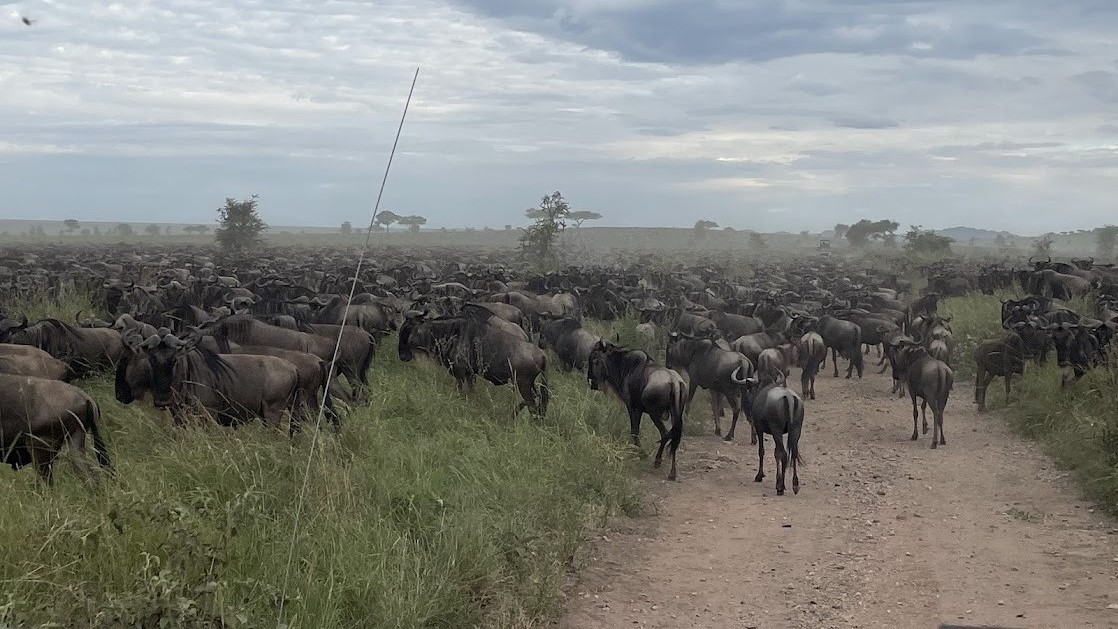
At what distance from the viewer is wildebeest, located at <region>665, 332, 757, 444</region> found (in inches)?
446

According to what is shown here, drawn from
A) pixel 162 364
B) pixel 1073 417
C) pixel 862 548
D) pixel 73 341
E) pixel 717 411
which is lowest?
pixel 862 548

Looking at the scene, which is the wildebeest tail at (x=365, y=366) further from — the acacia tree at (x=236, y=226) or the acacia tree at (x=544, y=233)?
the acacia tree at (x=236, y=226)

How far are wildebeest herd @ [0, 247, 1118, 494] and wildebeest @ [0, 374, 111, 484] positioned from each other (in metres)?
0.01

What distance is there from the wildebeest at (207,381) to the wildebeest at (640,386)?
12.1 feet

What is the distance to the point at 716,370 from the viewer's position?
11.5 metres

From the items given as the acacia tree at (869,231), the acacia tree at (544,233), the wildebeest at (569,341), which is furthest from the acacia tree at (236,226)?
the acacia tree at (869,231)

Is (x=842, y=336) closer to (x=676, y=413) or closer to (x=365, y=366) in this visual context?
(x=676, y=413)

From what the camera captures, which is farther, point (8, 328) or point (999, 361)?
point (999, 361)

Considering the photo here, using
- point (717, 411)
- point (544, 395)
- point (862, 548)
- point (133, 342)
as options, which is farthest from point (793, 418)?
point (133, 342)

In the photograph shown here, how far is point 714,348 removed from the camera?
11883 millimetres

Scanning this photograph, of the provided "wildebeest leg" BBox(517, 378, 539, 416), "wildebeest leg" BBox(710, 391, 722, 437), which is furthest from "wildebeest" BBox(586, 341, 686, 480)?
"wildebeest leg" BBox(710, 391, 722, 437)

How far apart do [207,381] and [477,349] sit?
3.59 meters

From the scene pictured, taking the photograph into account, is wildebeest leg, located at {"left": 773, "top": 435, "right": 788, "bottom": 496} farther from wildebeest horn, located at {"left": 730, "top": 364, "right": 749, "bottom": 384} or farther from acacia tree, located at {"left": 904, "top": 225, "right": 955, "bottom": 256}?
acacia tree, located at {"left": 904, "top": 225, "right": 955, "bottom": 256}

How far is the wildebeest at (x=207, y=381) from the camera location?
7781 millimetres
